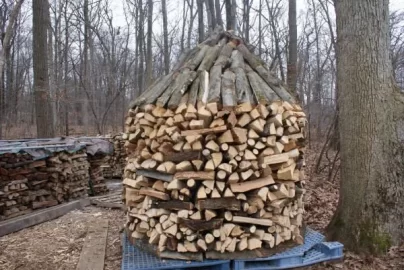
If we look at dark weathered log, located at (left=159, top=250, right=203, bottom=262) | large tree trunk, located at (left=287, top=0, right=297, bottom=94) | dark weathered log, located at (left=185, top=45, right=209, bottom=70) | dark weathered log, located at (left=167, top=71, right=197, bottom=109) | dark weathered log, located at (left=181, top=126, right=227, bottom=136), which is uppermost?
large tree trunk, located at (left=287, top=0, right=297, bottom=94)

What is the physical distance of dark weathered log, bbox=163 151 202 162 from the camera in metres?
3.76

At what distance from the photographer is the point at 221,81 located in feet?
13.4

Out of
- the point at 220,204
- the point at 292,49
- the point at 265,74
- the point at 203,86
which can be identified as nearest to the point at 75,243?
the point at 220,204

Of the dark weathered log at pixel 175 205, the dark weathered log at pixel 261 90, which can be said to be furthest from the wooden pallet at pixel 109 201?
the dark weathered log at pixel 261 90

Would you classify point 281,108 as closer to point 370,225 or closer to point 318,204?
point 370,225

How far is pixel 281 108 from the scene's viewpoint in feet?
12.8

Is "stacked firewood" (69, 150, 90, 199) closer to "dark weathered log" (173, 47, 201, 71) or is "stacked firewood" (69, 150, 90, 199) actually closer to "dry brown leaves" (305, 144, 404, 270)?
"dark weathered log" (173, 47, 201, 71)

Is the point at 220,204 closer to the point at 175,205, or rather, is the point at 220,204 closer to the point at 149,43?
the point at 175,205

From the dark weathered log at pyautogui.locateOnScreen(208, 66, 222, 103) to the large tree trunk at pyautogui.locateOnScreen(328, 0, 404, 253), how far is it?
1.55 metres

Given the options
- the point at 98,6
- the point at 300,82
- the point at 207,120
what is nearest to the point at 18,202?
the point at 207,120

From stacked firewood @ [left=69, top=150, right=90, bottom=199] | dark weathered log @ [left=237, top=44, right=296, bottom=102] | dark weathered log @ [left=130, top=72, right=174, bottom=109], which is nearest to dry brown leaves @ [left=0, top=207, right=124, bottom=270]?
stacked firewood @ [left=69, top=150, right=90, bottom=199]

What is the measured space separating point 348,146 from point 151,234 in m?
2.51

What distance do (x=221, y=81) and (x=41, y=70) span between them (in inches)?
276

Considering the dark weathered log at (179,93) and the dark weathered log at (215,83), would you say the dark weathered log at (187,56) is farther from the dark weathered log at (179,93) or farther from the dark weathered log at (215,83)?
the dark weathered log at (179,93)
